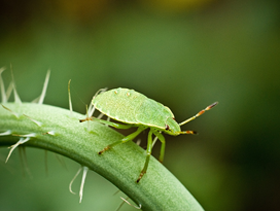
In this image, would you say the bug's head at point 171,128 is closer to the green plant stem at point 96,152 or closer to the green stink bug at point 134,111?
the green stink bug at point 134,111

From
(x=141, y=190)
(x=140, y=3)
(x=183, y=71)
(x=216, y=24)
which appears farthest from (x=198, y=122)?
(x=141, y=190)

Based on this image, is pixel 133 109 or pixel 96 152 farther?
pixel 133 109

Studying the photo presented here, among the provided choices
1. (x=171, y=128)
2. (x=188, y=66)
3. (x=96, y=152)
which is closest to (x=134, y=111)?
(x=171, y=128)

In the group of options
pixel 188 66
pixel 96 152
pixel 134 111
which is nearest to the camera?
pixel 96 152

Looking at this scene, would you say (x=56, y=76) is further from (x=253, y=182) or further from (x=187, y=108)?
(x=253, y=182)

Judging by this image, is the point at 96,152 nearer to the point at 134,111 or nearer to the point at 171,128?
the point at 134,111

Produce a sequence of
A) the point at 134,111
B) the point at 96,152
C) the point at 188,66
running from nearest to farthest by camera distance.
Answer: the point at 96,152, the point at 134,111, the point at 188,66
